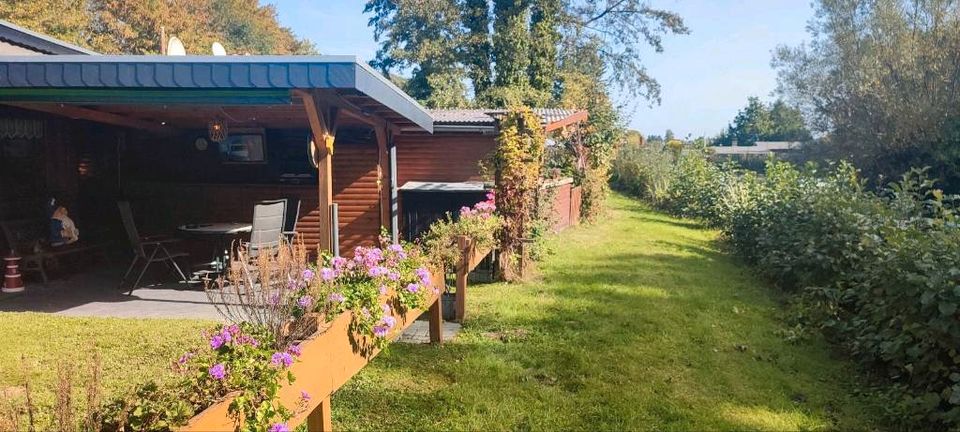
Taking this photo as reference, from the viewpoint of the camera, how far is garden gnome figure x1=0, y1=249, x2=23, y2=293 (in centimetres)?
661

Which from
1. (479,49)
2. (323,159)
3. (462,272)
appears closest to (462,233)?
(462,272)

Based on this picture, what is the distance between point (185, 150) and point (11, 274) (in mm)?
2983

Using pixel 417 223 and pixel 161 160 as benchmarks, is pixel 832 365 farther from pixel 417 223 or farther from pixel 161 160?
pixel 161 160

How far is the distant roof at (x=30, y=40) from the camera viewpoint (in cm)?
661

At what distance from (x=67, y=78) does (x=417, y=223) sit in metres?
5.09

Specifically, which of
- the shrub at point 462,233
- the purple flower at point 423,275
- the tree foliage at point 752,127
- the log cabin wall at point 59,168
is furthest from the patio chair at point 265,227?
the tree foliage at point 752,127

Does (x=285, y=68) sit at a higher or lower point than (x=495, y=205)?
higher

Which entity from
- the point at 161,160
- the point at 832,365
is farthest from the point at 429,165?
the point at 832,365

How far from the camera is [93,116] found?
7.35 meters

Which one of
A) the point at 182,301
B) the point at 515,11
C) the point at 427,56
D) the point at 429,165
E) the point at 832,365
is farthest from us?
the point at 427,56

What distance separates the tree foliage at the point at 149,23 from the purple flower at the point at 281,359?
2302 centimetres

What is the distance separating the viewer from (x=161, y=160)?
906 centimetres

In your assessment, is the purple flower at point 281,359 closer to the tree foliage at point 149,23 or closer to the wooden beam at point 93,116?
the wooden beam at point 93,116

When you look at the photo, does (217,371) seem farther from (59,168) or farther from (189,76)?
(59,168)
